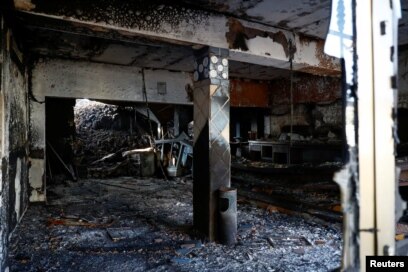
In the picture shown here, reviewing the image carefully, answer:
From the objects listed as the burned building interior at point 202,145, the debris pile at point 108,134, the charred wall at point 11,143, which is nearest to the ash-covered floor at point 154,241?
the burned building interior at point 202,145

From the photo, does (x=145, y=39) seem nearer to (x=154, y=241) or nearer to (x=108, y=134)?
(x=154, y=241)

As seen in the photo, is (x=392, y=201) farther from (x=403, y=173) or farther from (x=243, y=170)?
(x=243, y=170)

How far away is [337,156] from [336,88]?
5.83 feet

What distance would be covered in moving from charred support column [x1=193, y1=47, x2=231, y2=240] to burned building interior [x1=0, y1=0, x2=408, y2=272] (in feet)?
0.05

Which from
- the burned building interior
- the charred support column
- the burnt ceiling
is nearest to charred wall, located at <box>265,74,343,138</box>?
the burned building interior

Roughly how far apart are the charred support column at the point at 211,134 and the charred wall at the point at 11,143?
2.36 meters

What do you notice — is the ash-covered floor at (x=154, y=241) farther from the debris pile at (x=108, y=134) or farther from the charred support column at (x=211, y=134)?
the debris pile at (x=108, y=134)

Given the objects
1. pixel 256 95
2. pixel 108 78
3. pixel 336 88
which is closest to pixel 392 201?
pixel 108 78

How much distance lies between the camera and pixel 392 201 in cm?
110

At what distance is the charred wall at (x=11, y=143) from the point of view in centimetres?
297

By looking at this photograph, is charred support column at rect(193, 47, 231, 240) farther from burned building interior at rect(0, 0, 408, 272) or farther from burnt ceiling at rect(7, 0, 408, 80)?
burnt ceiling at rect(7, 0, 408, 80)

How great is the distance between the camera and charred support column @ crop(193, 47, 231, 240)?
4215mm

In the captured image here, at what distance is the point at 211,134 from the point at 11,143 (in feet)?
8.82

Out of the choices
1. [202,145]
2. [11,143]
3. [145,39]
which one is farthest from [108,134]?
[145,39]
